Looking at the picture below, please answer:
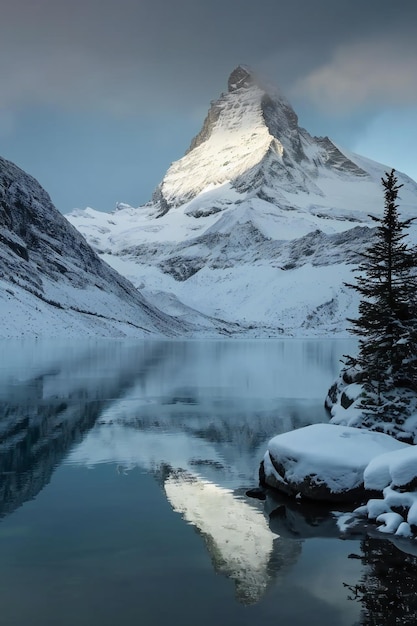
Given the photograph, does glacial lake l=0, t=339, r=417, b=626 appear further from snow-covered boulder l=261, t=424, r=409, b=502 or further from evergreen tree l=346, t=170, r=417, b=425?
evergreen tree l=346, t=170, r=417, b=425

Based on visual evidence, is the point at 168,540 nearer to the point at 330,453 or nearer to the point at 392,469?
the point at 330,453

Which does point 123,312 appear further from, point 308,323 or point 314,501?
point 314,501

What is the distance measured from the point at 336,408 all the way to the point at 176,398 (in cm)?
1160

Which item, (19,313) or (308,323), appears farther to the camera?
(308,323)

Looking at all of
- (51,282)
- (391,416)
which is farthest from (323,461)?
(51,282)

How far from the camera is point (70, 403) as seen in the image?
30453 mm

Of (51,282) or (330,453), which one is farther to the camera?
(51,282)

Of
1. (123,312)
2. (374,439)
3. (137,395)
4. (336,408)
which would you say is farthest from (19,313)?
(374,439)

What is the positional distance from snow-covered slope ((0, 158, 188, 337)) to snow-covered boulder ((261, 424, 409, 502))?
82.7 metres

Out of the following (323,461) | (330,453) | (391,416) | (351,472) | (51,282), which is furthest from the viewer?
(51,282)

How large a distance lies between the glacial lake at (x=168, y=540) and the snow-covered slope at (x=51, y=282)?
246ft

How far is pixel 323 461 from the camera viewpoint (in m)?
14.4

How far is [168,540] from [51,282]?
118694mm

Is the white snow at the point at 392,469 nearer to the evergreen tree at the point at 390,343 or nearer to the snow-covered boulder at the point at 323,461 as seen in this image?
the snow-covered boulder at the point at 323,461
